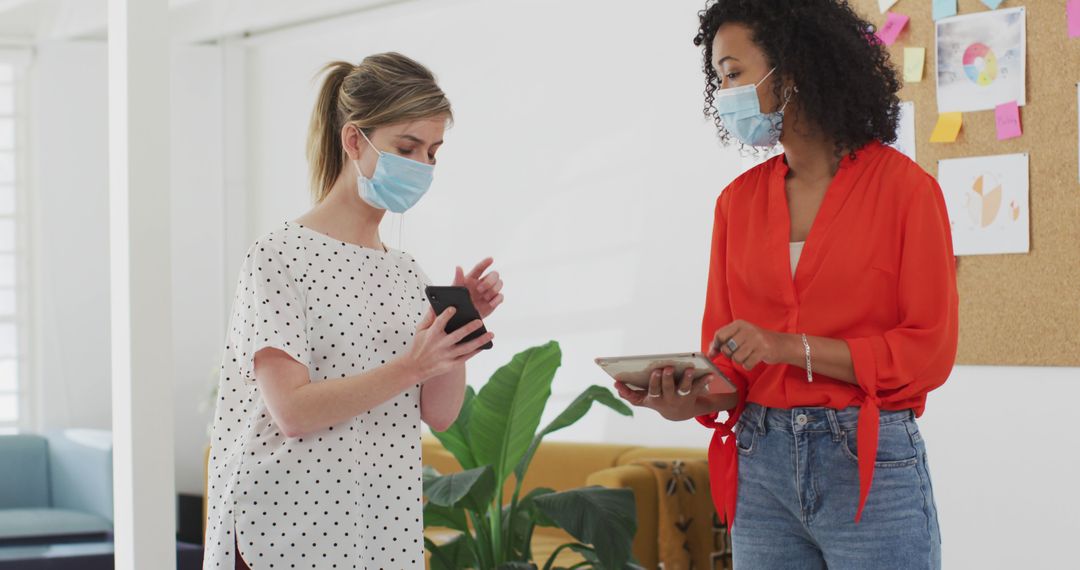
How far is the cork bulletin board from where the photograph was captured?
3008mm

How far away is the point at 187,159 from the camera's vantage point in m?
5.95

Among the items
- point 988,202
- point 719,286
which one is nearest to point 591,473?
point 988,202

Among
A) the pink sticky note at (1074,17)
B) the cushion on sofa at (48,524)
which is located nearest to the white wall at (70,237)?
the cushion on sofa at (48,524)

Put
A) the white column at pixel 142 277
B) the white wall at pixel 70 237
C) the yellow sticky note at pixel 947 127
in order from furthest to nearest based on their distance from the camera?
1. the white wall at pixel 70 237
2. the yellow sticky note at pixel 947 127
3. the white column at pixel 142 277

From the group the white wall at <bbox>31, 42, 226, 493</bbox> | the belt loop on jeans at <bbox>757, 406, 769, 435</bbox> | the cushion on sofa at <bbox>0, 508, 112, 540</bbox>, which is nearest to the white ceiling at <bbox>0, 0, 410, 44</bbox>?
the white wall at <bbox>31, 42, 226, 493</bbox>

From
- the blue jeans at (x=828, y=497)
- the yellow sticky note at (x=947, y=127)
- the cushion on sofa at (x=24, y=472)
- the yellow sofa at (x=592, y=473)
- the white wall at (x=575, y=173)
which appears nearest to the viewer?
the blue jeans at (x=828, y=497)

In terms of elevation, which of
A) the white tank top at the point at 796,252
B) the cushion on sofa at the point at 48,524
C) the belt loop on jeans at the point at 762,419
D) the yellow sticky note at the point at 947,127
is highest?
the yellow sticky note at the point at 947,127

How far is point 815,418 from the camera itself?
155cm

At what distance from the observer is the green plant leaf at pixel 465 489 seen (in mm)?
2791

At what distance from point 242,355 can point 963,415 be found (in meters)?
2.37

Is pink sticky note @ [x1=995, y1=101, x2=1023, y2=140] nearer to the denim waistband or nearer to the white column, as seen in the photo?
the denim waistband

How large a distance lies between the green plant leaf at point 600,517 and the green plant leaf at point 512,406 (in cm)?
19

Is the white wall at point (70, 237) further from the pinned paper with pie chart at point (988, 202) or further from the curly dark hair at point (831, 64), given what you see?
the curly dark hair at point (831, 64)

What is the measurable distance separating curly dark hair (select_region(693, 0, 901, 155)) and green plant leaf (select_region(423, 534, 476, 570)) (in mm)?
1828
